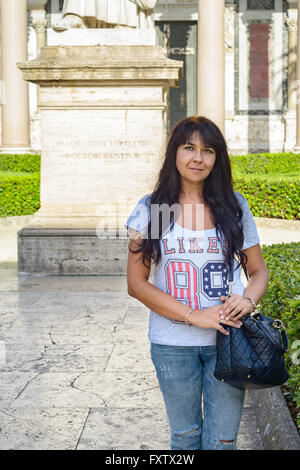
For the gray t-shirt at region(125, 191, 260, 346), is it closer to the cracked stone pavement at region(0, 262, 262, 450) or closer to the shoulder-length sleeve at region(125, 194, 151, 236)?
the shoulder-length sleeve at region(125, 194, 151, 236)

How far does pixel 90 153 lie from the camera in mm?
7781

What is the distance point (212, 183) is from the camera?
8.70 ft

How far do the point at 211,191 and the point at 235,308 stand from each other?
508 mm

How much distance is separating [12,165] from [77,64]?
9.27m

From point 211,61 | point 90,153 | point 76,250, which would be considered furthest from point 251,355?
point 211,61

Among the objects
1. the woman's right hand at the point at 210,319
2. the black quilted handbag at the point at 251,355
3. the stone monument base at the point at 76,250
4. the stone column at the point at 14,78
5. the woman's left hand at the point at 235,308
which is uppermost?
the stone column at the point at 14,78

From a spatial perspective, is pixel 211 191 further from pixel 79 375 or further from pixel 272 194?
pixel 272 194

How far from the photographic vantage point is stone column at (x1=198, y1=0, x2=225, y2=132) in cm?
1730

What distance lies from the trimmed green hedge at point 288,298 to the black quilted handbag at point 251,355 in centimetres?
80

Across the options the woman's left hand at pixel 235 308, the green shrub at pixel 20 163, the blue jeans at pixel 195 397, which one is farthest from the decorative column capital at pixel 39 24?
the woman's left hand at pixel 235 308

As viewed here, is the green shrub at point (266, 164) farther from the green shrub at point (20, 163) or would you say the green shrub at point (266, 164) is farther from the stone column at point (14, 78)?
the stone column at point (14, 78)

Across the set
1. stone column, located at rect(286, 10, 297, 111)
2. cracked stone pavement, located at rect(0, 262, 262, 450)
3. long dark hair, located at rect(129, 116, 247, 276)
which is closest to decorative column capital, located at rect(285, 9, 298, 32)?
stone column, located at rect(286, 10, 297, 111)

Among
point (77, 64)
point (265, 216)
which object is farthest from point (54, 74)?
point (265, 216)

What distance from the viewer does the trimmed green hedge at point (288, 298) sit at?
11.5ft
